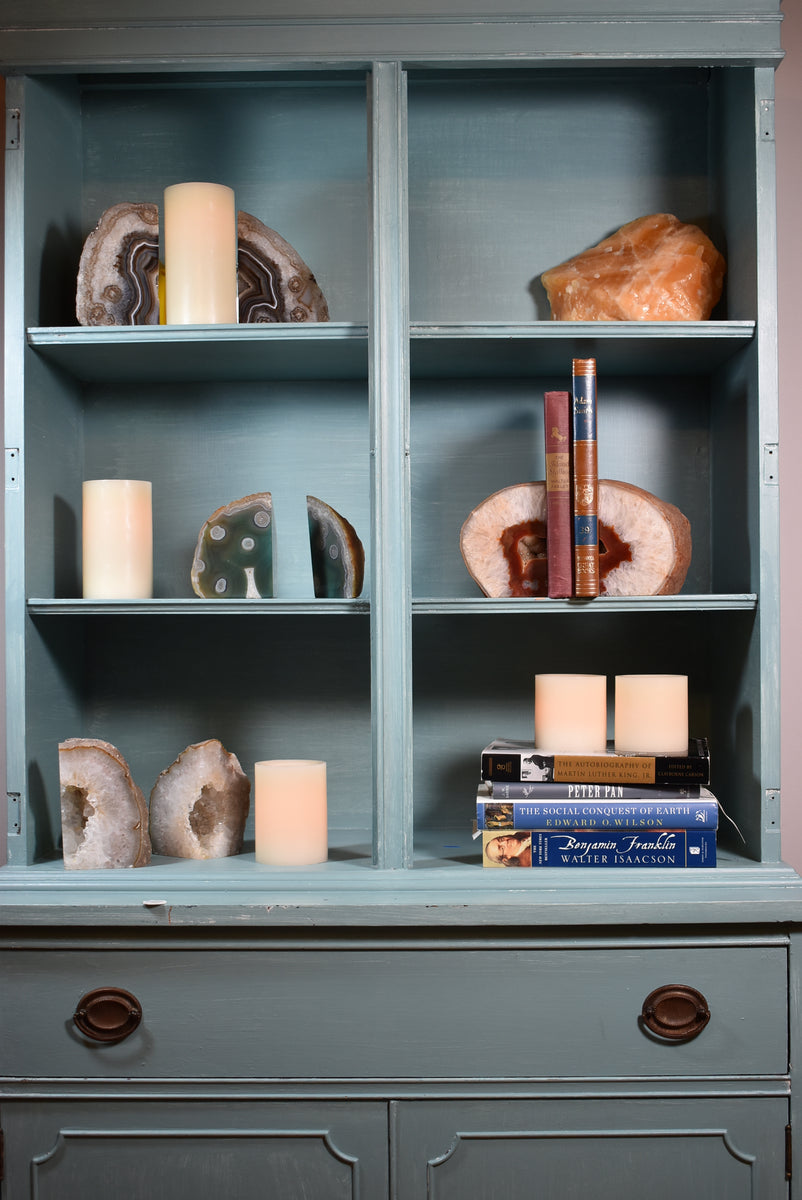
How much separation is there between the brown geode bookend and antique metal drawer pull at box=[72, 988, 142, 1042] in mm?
1048

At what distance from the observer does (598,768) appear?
1482 millimetres

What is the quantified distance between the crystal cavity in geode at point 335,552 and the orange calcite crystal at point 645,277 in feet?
1.83

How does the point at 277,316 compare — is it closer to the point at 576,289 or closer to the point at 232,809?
the point at 576,289

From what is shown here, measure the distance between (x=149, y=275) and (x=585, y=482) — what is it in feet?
2.68

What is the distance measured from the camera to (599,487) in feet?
5.15

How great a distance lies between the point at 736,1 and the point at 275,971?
1.60 m

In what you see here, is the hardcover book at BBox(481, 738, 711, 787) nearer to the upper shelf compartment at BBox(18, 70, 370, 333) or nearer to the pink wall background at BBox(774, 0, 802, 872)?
the pink wall background at BBox(774, 0, 802, 872)

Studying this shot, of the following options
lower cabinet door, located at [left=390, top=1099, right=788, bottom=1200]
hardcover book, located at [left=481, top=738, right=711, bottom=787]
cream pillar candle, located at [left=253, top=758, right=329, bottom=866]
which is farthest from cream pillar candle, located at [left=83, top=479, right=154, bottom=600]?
lower cabinet door, located at [left=390, top=1099, right=788, bottom=1200]

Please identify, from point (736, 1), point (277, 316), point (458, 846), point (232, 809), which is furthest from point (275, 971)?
point (736, 1)

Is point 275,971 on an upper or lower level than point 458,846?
lower

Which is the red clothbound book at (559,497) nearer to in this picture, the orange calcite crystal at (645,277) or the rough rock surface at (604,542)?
A: the rough rock surface at (604,542)

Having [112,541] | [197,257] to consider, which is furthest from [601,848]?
[197,257]

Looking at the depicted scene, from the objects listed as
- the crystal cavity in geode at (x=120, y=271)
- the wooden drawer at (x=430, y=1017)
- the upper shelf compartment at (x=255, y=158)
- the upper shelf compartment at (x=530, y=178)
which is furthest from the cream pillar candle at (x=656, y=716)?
the crystal cavity in geode at (x=120, y=271)

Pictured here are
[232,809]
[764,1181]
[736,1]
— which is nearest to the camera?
[764,1181]
